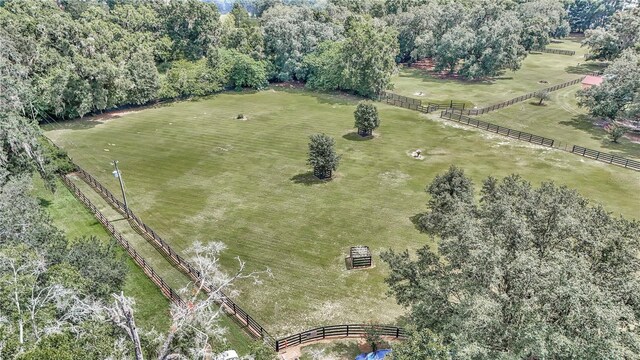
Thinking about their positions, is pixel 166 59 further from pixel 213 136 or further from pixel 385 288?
pixel 385 288

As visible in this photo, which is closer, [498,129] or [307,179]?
[307,179]

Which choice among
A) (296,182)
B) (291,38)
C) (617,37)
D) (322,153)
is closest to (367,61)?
(291,38)

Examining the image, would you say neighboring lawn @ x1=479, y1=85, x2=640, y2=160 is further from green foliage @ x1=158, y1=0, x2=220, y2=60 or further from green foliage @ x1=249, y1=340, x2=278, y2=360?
green foliage @ x1=158, y1=0, x2=220, y2=60

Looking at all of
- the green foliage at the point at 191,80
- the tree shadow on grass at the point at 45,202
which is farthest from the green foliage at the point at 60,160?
the green foliage at the point at 191,80

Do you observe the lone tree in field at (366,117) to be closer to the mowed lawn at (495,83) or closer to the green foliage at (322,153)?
the green foliage at (322,153)

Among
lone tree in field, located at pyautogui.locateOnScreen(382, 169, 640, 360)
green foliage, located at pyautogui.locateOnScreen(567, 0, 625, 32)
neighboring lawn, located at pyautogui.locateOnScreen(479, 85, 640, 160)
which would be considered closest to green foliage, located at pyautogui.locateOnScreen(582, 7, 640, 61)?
neighboring lawn, located at pyautogui.locateOnScreen(479, 85, 640, 160)

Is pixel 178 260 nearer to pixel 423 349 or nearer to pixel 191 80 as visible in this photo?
pixel 423 349
